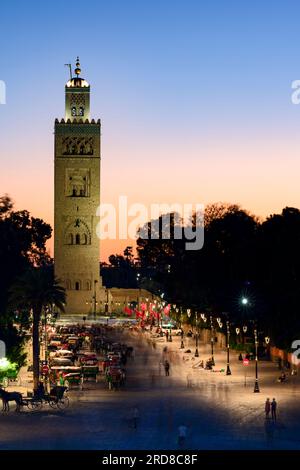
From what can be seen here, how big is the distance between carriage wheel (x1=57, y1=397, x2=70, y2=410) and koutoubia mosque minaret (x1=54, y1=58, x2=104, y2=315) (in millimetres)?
103342

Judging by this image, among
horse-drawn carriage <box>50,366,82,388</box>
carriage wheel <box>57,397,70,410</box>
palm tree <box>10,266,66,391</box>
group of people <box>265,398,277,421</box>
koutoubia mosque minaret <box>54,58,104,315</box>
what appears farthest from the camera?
koutoubia mosque minaret <box>54,58,104,315</box>

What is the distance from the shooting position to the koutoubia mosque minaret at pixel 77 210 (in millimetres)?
156750

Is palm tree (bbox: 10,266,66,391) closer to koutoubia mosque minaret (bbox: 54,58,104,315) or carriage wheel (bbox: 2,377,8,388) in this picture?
carriage wheel (bbox: 2,377,8,388)

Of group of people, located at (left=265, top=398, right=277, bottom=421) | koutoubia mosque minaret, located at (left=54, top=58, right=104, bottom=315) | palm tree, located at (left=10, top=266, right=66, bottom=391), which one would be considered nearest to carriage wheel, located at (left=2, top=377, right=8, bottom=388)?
palm tree, located at (left=10, top=266, right=66, bottom=391)

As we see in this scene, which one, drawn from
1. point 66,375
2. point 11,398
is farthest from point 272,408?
point 66,375

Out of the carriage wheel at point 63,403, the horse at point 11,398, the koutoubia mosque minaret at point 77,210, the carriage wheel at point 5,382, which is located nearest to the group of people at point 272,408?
the carriage wheel at point 63,403

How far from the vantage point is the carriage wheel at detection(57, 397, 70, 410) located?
49156mm

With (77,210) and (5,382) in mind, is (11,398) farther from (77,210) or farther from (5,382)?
(77,210)

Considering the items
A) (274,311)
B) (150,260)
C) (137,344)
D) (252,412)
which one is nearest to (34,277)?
Result: (252,412)

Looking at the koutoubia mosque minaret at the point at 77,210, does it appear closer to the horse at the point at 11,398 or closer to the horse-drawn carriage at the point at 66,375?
the horse-drawn carriage at the point at 66,375

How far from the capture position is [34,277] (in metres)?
A: 59.0

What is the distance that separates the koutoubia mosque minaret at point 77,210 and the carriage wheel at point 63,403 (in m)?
103
